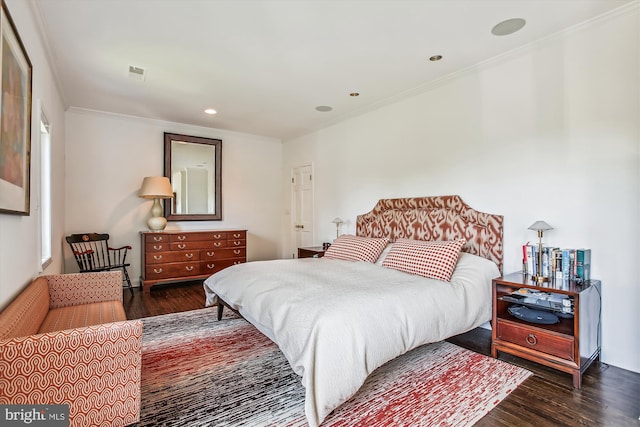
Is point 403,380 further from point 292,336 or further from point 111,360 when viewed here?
point 111,360

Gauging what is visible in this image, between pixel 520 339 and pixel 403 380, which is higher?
pixel 520 339

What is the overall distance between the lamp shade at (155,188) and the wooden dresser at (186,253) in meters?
0.56

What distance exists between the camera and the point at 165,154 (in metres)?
5.23

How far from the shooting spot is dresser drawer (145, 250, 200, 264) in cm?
466

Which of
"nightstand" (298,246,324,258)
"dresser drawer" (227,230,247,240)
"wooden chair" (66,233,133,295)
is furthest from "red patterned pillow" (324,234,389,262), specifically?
"wooden chair" (66,233,133,295)

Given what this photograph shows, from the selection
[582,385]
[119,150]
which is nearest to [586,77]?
[582,385]

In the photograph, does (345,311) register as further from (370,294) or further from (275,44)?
(275,44)

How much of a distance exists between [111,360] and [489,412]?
2.05 m

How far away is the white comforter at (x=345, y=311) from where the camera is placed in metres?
1.71

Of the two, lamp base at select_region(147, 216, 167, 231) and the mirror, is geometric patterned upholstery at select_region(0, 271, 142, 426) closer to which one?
lamp base at select_region(147, 216, 167, 231)

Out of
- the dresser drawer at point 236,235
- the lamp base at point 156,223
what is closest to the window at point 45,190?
the lamp base at point 156,223

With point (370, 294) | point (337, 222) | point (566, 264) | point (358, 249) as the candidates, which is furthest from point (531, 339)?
point (337, 222)

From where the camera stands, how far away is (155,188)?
475 centimetres

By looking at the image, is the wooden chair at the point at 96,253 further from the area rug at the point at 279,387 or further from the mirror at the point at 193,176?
the area rug at the point at 279,387
